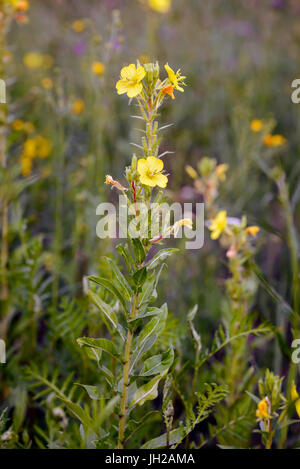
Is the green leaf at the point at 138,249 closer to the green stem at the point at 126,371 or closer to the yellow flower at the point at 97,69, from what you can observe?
the green stem at the point at 126,371

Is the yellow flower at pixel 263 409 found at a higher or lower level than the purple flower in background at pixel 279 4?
lower

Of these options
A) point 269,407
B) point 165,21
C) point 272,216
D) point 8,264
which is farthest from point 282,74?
point 269,407

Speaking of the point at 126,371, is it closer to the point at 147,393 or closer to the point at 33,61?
the point at 147,393

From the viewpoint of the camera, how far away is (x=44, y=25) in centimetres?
461

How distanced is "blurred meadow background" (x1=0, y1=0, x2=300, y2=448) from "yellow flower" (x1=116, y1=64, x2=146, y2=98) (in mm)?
159

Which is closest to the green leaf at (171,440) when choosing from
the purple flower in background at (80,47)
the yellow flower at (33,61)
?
the yellow flower at (33,61)

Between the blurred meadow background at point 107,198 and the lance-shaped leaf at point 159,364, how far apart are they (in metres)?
0.11

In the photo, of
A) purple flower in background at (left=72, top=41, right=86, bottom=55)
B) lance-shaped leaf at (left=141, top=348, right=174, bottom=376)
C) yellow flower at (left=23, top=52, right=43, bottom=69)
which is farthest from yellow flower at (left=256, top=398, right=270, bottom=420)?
purple flower in background at (left=72, top=41, right=86, bottom=55)

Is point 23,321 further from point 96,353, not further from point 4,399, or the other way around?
point 96,353

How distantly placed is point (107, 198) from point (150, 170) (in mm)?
1109

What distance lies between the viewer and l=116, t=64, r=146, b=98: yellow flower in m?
0.64

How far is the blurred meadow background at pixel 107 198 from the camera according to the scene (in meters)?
1.04

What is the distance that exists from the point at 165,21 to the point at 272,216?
12.1 feet

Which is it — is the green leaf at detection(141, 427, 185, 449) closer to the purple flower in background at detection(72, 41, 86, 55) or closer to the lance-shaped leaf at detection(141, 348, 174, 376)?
the lance-shaped leaf at detection(141, 348, 174, 376)
